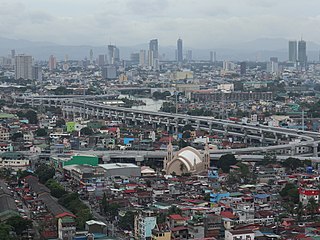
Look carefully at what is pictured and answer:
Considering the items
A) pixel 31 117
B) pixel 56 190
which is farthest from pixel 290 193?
pixel 31 117

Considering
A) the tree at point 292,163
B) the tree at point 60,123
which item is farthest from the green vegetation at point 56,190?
the tree at point 60,123

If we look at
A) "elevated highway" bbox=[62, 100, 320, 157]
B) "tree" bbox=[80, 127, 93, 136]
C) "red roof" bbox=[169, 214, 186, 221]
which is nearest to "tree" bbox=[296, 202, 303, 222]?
"red roof" bbox=[169, 214, 186, 221]

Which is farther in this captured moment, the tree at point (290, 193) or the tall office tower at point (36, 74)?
the tall office tower at point (36, 74)

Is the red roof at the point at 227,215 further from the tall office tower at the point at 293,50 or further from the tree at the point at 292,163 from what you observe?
the tall office tower at the point at 293,50

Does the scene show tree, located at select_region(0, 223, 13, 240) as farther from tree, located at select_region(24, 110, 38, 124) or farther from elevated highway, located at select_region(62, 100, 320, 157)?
tree, located at select_region(24, 110, 38, 124)

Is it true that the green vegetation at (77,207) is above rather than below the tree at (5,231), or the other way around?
below

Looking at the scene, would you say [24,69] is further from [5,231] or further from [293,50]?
[5,231]
